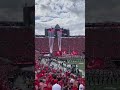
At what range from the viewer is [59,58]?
8547 millimetres

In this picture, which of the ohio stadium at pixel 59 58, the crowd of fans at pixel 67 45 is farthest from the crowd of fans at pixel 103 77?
the crowd of fans at pixel 67 45

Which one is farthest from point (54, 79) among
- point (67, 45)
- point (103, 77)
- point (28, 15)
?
point (28, 15)

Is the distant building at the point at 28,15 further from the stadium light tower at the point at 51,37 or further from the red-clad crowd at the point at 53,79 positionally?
the red-clad crowd at the point at 53,79

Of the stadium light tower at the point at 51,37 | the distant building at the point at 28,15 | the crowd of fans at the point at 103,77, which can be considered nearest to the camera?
the stadium light tower at the point at 51,37

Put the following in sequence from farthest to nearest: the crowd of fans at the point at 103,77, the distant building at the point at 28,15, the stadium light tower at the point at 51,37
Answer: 1. the crowd of fans at the point at 103,77
2. the distant building at the point at 28,15
3. the stadium light tower at the point at 51,37

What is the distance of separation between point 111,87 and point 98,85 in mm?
226

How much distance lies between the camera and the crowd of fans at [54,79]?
27.7ft

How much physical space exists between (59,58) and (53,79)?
1.23 feet

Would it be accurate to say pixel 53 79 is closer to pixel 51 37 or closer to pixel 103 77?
pixel 51 37

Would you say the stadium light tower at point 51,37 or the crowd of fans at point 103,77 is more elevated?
the stadium light tower at point 51,37

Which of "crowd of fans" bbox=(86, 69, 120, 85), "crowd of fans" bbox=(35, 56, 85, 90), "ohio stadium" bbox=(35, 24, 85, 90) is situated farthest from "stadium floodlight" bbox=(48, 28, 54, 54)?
"crowd of fans" bbox=(86, 69, 120, 85)

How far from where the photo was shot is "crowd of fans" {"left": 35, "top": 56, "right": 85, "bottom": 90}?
27.7 feet

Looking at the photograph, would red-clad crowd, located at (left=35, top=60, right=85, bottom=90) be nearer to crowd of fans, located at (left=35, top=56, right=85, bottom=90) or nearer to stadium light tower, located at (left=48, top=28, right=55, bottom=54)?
crowd of fans, located at (left=35, top=56, right=85, bottom=90)

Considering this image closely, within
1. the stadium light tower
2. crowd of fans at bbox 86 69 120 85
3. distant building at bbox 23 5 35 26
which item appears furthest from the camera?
crowd of fans at bbox 86 69 120 85
